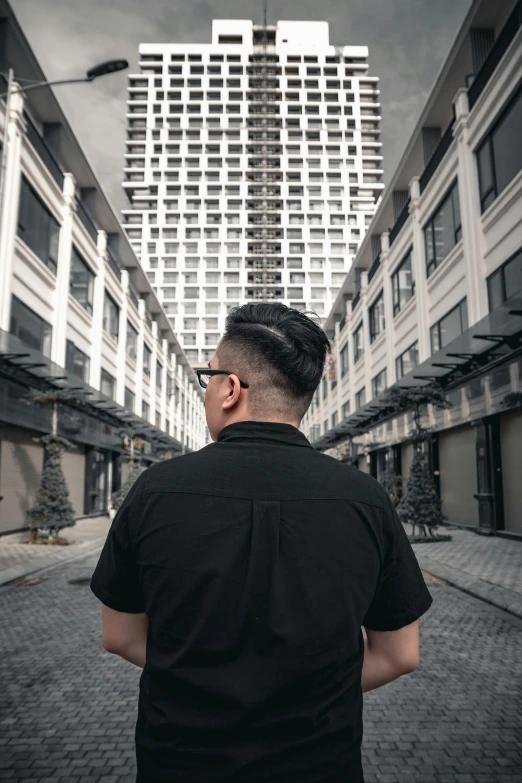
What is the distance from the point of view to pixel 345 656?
4.43ft

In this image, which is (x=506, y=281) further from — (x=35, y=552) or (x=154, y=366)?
(x=154, y=366)

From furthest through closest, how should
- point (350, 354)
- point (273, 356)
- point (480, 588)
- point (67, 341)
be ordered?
1. point (350, 354)
2. point (67, 341)
3. point (480, 588)
4. point (273, 356)

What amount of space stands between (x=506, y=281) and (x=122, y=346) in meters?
22.4

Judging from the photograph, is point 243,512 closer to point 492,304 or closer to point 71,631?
point 71,631

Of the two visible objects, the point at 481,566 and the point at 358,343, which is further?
the point at 358,343

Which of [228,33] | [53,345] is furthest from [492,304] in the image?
[228,33]

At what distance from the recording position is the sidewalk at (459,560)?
28.1 feet

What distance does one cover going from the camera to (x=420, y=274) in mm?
22672

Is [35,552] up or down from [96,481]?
down

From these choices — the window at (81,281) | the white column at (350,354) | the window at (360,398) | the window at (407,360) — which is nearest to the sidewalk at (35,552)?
the window at (81,281)

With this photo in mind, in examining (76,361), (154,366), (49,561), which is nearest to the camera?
(49,561)

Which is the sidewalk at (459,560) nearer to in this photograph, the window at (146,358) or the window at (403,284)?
the window at (403,284)

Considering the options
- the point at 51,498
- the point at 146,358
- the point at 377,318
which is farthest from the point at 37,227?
the point at 146,358

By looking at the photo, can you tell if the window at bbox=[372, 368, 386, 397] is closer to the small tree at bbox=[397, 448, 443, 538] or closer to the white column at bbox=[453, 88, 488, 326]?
the white column at bbox=[453, 88, 488, 326]
